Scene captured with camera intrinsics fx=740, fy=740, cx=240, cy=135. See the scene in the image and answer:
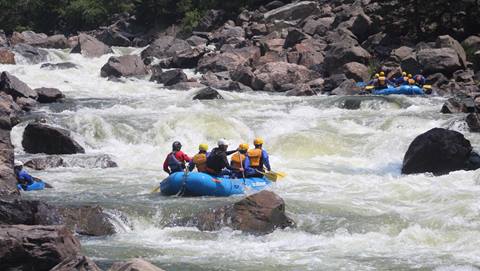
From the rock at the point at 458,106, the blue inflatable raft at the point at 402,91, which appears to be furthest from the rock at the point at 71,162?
the blue inflatable raft at the point at 402,91

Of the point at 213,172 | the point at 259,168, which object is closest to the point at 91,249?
the point at 213,172

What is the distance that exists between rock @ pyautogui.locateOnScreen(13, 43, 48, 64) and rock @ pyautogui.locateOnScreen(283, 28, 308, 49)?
10842 mm

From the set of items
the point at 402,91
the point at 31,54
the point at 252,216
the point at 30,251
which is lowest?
the point at 252,216

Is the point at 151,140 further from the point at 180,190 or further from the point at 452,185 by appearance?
the point at 452,185

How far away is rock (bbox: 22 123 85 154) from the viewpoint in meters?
17.3

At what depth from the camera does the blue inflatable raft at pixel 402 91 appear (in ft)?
78.4

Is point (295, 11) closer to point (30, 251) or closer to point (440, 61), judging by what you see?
point (440, 61)

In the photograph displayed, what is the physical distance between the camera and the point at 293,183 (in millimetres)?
14391

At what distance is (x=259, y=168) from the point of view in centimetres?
1423

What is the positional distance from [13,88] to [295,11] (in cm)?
1969

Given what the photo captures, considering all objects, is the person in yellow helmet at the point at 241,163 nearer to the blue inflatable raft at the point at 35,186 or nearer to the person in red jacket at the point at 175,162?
the person in red jacket at the point at 175,162

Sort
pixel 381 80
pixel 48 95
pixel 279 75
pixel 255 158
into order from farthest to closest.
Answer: pixel 279 75
pixel 381 80
pixel 48 95
pixel 255 158

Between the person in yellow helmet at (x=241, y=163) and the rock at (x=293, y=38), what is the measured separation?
63.0 ft

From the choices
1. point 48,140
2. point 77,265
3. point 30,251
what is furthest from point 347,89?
point 77,265
